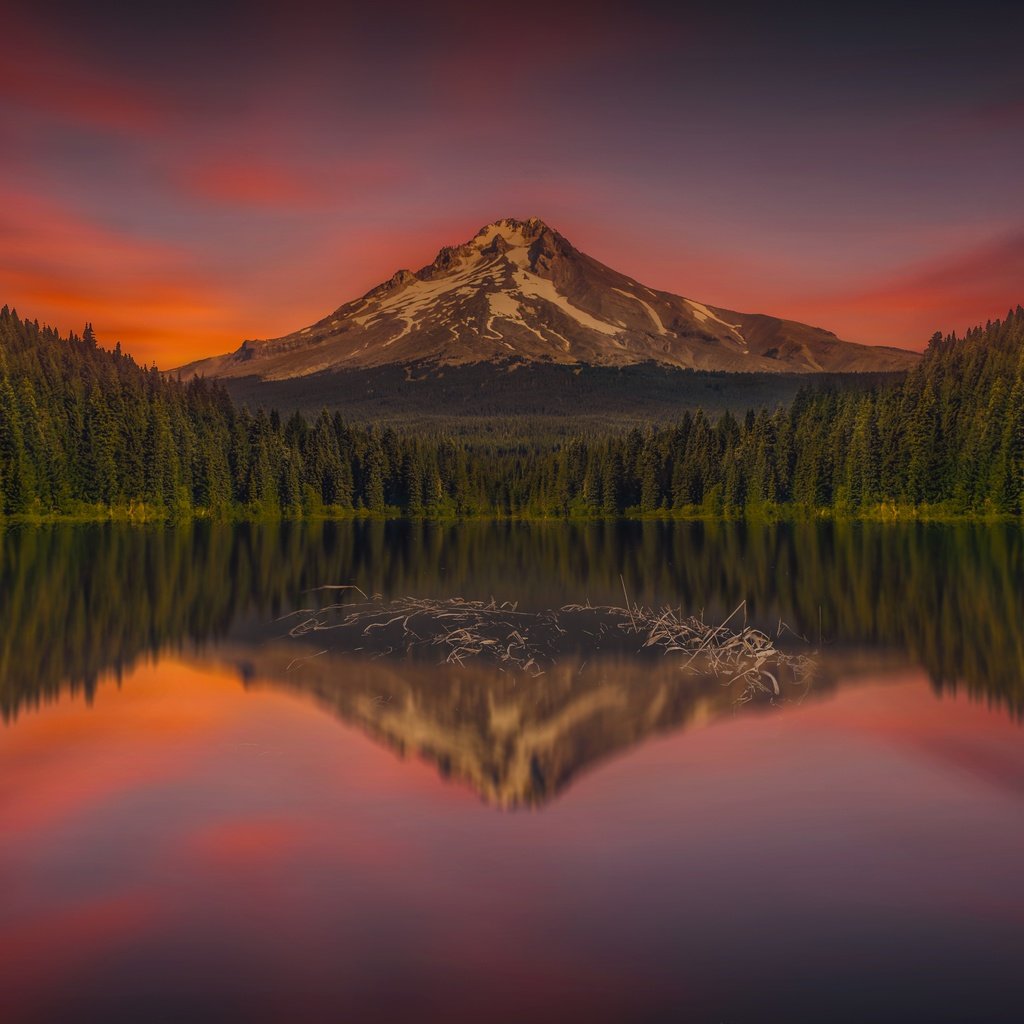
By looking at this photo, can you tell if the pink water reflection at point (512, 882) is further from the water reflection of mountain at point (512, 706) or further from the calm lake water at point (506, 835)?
the water reflection of mountain at point (512, 706)

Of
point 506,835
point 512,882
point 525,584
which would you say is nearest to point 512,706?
point 506,835

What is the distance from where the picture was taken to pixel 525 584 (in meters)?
57.0

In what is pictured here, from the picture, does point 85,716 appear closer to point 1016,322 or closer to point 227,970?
point 227,970

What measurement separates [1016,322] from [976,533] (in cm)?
11158

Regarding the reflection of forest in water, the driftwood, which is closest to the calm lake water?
the reflection of forest in water

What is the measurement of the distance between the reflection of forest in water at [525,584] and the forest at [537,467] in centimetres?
3092

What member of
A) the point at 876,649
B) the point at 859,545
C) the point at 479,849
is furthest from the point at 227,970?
the point at 859,545

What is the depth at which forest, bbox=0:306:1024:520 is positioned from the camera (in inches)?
5305

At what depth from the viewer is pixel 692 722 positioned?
74.9ft

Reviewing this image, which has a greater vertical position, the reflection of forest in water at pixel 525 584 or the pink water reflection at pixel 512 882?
the pink water reflection at pixel 512 882

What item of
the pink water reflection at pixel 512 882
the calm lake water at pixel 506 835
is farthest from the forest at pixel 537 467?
the pink water reflection at pixel 512 882

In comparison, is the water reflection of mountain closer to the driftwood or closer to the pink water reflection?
the pink water reflection

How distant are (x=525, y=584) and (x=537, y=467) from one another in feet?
471

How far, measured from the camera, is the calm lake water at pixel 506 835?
36.2 ft
